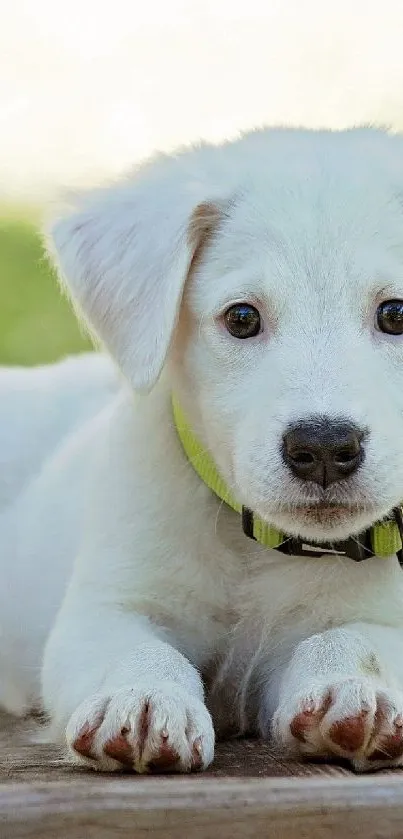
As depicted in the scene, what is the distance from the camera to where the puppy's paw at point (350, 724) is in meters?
2.62

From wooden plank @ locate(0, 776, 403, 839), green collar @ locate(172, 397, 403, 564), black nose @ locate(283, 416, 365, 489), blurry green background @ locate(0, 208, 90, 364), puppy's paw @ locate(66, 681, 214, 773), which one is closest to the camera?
wooden plank @ locate(0, 776, 403, 839)

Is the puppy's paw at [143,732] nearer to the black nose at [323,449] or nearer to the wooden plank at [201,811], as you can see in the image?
the wooden plank at [201,811]

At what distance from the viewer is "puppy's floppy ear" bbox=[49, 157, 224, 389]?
3270 mm

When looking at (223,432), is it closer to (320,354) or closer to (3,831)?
(320,354)

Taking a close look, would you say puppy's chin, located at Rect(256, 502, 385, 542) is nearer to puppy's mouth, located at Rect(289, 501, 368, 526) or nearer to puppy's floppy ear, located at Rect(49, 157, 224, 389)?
puppy's mouth, located at Rect(289, 501, 368, 526)

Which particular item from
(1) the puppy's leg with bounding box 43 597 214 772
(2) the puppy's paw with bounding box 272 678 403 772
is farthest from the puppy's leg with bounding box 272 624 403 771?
(1) the puppy's leg with bounding box 43 597 214 772

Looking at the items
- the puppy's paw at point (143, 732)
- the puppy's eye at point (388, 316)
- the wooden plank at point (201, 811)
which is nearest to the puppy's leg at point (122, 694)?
the puppy's paw at point (143, 732)

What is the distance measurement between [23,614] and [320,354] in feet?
6.14

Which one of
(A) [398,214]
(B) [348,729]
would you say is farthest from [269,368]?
(B) [348,729]

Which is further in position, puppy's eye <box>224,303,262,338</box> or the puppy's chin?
puppy's eye <box>224,303,262,338</box>

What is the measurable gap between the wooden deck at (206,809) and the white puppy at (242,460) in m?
0.34

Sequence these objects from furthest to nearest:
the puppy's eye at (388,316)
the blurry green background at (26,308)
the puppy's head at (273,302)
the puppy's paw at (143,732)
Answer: the blurry green background at (26,308)
the puppy's eye at (388,316)
the puppy's head at (273,302)
the puppy's paw at (143,732)

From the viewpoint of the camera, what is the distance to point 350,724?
2615mm

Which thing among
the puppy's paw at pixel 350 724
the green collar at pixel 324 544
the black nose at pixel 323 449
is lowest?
the puppy's paw at pixel 350 724
